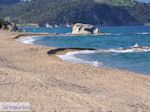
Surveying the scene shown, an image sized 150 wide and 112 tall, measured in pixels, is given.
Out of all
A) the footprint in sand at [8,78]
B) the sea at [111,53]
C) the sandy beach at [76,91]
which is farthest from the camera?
the sea at [111,53]

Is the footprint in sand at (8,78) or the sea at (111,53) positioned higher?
the footprint in sand at (8,78)

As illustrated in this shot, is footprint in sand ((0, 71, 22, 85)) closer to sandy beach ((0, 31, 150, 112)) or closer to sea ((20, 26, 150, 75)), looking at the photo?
sandy beach ((0, 31, 150, 112))

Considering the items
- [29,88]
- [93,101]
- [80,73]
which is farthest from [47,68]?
[93,101]

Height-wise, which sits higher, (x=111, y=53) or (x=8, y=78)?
(x=8, y=78)

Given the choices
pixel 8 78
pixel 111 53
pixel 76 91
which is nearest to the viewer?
pixel 76 91

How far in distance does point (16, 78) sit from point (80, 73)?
4.52m

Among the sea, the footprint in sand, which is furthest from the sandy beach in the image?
the sea

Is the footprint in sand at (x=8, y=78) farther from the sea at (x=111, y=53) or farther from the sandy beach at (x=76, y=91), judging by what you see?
the sea at (x=111, y=53)

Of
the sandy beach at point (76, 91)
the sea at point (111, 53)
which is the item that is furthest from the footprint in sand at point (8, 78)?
the sea at point (111, 53)

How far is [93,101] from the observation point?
1320 centimetres

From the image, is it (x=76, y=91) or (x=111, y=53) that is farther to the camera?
(x=111, y=53)

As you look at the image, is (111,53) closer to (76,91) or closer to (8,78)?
(8,78)

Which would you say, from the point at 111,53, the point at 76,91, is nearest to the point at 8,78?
the point at 76,91

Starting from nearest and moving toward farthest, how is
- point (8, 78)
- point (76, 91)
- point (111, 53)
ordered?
point (76, 91) < point (8, 78) < point (111, 53)
